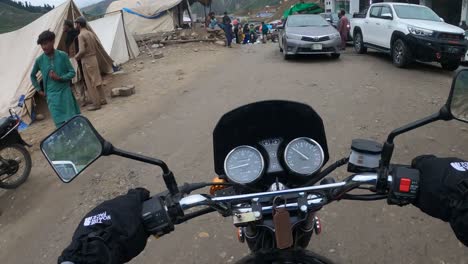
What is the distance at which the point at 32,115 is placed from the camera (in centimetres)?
933

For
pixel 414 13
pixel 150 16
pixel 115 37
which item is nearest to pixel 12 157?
pixel 115 37

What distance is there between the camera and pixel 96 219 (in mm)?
1424

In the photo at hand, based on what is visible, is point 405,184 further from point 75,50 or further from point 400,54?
point 400,54

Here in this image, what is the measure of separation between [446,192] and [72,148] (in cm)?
145

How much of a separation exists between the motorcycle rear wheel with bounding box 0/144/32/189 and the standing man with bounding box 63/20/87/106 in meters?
4.04

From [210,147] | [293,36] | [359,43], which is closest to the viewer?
[210,147]

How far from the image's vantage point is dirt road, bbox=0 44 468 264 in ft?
11.4

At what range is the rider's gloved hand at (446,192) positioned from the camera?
4.35 ft

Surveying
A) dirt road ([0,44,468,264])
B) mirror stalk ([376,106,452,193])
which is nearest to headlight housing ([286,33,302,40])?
dirt road ([0,44,468,264])

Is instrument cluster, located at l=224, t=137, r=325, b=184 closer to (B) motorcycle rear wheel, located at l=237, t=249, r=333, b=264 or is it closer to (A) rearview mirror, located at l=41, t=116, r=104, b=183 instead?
(B) motorcycle rear wheel, located at l=237, t=249, r=333, b=264

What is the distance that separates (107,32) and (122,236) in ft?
45.9

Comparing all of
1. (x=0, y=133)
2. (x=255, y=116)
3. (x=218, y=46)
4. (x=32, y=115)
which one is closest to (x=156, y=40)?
(x=218, y=46)

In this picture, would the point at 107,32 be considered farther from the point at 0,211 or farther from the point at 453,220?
the point at 453,220

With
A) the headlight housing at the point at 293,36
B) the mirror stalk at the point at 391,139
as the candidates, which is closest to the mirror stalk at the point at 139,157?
the mirror stalk at the point at 391,139
